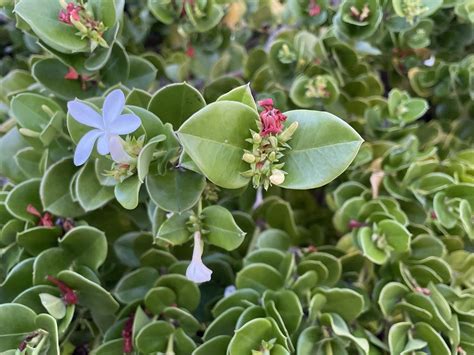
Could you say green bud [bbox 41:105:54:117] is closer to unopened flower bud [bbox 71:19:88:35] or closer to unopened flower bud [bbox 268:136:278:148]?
unopened flower bud [bbox 71:19:88:35]

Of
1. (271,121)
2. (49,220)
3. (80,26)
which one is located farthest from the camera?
(49,220)

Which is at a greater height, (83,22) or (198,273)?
(83,22)

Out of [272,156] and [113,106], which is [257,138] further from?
[113,106]

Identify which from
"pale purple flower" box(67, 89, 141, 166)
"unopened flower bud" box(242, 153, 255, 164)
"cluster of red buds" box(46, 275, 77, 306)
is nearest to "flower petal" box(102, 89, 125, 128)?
"pale purple flower" box(67, 89, 141, 166)

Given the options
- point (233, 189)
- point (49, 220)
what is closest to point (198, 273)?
point (233, 189)

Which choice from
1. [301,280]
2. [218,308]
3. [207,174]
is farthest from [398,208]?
[207,174]

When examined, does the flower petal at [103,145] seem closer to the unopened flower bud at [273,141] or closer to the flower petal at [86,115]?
the flower petal at [86,115]

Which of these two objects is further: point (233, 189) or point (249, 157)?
point (233, 189)
